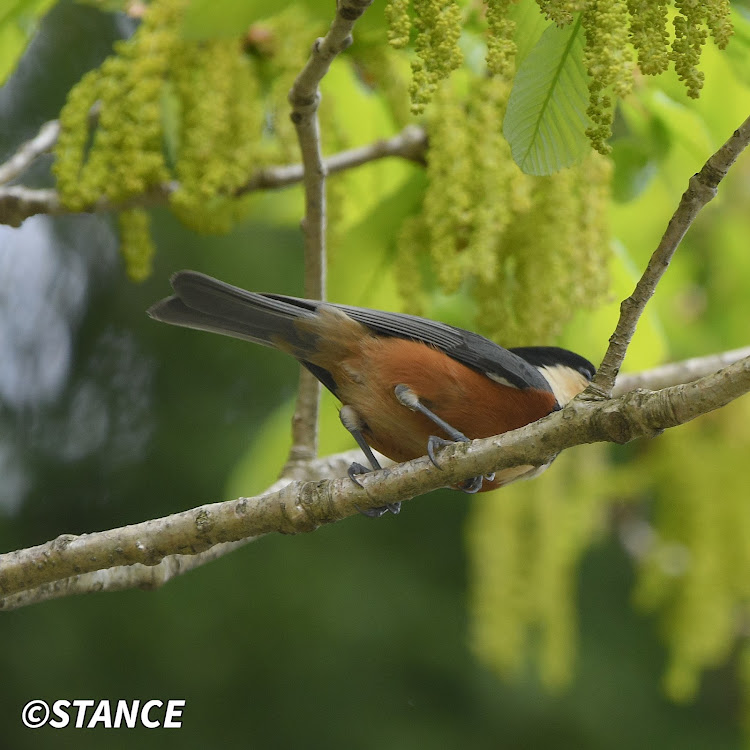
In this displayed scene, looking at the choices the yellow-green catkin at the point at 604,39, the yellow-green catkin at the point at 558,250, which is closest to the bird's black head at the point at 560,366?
the yellow-green catkin at the point at 558,250

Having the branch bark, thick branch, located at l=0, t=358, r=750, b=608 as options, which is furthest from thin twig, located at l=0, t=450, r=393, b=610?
the branch bark

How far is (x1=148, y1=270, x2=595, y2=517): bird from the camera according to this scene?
2883 millimetres

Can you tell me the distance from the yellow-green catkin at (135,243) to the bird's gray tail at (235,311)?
56 cm

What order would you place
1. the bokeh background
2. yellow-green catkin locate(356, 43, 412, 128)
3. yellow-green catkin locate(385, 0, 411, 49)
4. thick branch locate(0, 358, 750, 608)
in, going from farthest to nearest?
the bokeh background, yellow-green catkin locate(356, 43, 412, 128), thick branch locate(0, 358, 750, 608), yellow-green catkin locate(385, 0, 411, 49)

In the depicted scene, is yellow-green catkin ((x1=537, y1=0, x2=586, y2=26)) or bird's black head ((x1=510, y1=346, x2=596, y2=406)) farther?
bird's black head ((x1=510, y1=346, x2=596, y2=406))

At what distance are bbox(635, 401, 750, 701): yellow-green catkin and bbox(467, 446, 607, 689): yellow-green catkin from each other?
30cm

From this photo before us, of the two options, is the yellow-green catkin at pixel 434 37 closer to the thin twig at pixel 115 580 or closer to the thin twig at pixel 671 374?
the thin twig at pixel 115 580

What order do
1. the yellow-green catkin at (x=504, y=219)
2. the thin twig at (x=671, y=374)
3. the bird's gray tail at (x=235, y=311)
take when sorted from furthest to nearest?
1. the thin twig at (x=671, y=374)
2. the yellow-green catkin at (x=504, y=219)
3. the bird's gray tail at (x=235, y=311)

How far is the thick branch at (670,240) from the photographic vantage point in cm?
196

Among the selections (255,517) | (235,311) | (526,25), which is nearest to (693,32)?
(526,25)

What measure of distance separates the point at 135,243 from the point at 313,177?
873mm

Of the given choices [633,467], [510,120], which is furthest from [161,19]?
[633,467]

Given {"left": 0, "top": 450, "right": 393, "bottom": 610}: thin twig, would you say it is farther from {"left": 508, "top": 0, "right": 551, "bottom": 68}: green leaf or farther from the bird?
{"left": 508, "top": 0, "right": 551, "bottom": 68}: green leaf

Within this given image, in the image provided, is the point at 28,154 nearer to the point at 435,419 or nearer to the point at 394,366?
the point at 394,366
